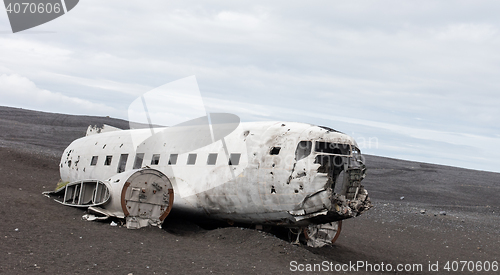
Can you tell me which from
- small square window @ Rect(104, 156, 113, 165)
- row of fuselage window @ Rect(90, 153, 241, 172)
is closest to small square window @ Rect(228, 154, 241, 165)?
row of fuselage window @ Rect(90, 153, 241, 172)

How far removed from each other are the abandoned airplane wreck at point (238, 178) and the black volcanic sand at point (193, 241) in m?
0.76

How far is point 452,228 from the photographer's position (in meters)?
23.2

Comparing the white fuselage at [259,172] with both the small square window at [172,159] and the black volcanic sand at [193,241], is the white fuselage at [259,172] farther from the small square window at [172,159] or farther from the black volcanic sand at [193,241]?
the black volcanic sand at [193,241]

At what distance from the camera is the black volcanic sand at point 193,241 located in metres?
11.1

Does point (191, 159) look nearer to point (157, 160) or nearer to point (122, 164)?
point (157, 160)

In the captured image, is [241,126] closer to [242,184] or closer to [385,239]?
[242,184]

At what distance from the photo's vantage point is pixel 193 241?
14.3 metres

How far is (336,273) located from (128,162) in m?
9.92

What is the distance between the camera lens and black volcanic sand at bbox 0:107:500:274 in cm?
1106

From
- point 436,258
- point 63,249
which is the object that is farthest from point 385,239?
point 63,249

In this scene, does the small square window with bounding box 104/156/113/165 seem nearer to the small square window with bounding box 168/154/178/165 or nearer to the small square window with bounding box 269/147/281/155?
the small square window with bounding box 168/154/178/165

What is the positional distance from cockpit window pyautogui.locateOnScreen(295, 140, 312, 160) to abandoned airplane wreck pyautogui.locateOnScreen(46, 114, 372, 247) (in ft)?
0.11

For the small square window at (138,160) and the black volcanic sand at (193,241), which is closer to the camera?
the black volcanic sand at (193,241)

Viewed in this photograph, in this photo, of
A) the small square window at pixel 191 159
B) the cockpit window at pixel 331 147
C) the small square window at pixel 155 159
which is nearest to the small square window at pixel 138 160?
the small square window at pixel 155 159
